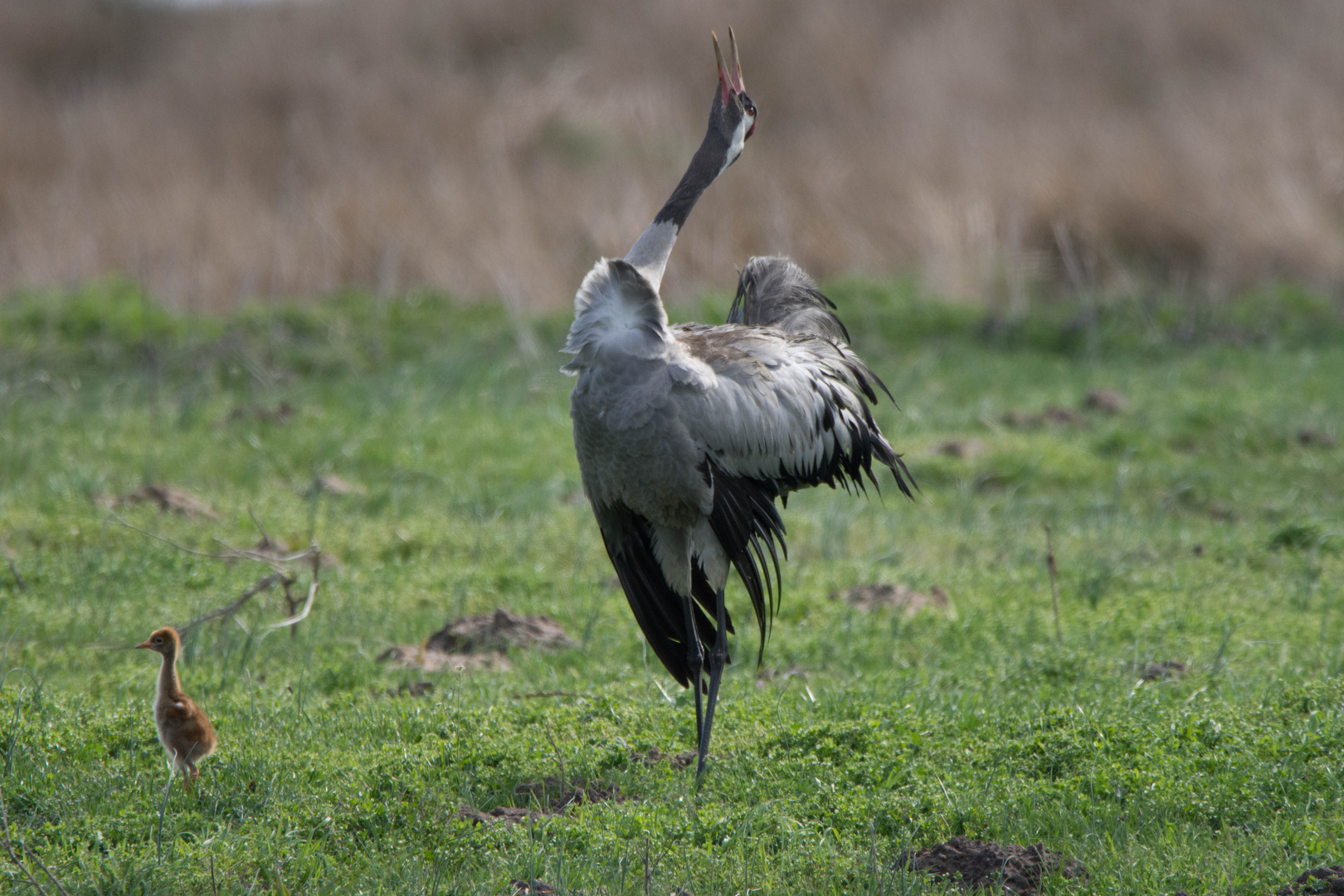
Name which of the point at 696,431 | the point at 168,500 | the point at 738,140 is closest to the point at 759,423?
the point at 696,431

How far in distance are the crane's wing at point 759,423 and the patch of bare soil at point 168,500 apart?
3557 mm

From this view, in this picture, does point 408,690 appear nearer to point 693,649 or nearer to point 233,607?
point 233,607

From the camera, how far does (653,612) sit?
4.62 metres

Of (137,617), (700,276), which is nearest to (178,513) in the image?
(137,617)

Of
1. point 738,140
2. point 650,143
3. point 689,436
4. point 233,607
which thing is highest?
point 650,143

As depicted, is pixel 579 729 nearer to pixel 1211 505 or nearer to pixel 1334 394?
pixel 1211 505

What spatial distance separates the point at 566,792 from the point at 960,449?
5112 millimetres

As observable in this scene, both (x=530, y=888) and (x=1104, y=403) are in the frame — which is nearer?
(x=530, y=888)

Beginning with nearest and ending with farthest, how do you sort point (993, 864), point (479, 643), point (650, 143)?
point (993, 864) < point (479, 643) < point (650, 143)

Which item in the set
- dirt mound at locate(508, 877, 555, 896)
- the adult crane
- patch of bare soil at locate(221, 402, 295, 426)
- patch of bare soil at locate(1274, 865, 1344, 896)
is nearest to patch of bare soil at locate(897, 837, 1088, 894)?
patch of bare soil at locate(1274, 865, 1344, 896)

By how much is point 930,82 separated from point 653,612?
15.9 m

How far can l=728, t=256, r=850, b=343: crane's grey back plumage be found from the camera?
513cm

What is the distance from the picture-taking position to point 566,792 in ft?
13.1

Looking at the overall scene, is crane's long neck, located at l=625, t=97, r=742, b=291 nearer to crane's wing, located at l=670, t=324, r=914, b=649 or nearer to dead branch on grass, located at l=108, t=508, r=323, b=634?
crane's wing, located at l=670, t=324, r=914, b=649
